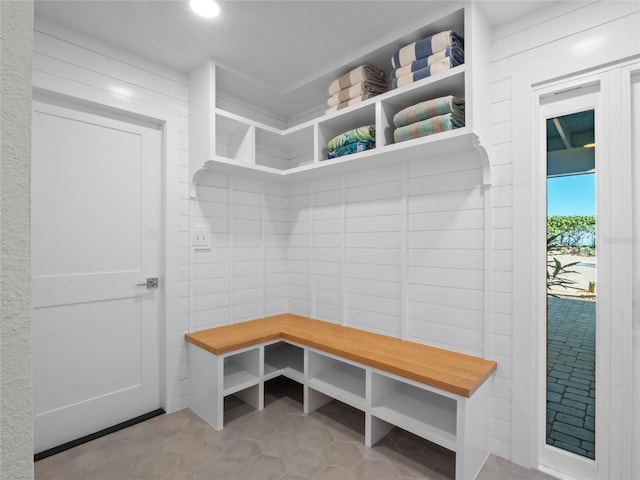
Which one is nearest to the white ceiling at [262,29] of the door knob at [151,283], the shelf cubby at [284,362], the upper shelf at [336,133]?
the upper shelf at [336,133]

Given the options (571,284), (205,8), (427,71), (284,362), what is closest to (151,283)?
(284,362)

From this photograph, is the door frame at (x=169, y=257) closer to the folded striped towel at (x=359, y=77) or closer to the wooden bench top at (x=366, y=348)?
the wooden bench top at (x=366, y=348)

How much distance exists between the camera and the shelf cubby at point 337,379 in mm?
2225

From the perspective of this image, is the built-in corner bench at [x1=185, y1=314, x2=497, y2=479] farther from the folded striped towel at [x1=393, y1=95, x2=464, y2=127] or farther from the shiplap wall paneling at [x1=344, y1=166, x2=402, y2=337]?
the folded striped towel at [x1=393, y1=95, x2=464, y2=127]

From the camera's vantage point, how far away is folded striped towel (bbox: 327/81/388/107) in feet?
7.50

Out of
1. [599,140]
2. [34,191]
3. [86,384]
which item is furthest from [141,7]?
[599,140]

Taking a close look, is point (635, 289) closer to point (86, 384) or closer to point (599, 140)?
point (599, 140)

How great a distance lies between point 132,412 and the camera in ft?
7.72

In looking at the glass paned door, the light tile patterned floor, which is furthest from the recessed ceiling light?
the light tile patterned floor

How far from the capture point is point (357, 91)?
2305 millimetres

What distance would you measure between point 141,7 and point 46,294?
1.72 metres

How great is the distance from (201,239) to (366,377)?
1.56 metres

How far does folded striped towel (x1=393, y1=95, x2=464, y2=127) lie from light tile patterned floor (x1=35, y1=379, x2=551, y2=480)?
77.6 inches

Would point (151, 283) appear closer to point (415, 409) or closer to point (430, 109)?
point (415, 409)
